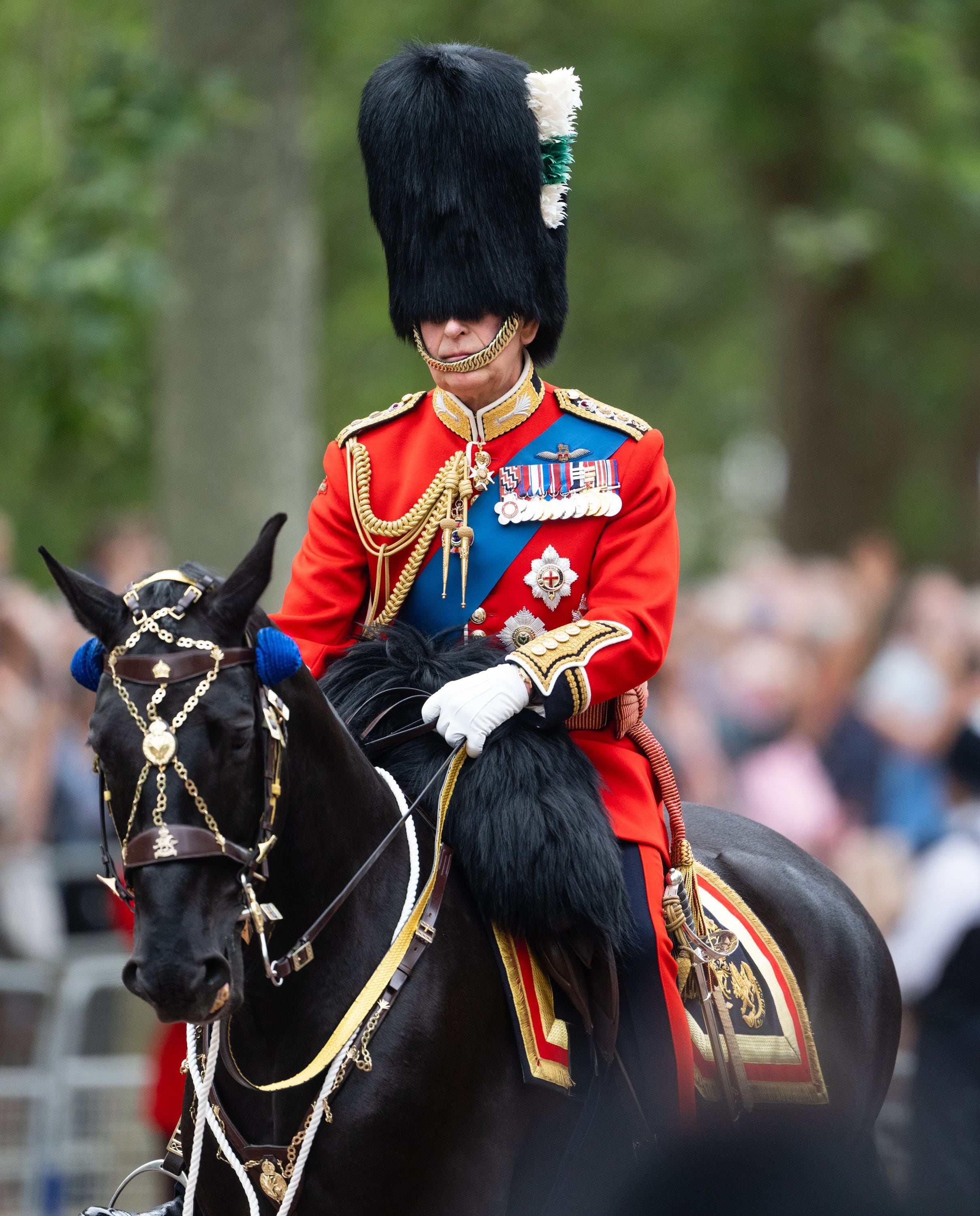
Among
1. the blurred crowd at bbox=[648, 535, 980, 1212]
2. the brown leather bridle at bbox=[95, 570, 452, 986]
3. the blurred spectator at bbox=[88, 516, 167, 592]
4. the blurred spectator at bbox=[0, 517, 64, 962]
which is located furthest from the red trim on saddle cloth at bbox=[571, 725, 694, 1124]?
the blurred spectator at bbox=[88, 516, 167, 592]

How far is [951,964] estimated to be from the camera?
594 cm

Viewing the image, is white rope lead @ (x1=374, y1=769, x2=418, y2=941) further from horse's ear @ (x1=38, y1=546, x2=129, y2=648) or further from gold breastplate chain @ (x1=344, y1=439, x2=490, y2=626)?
horse's ear @ (x1=38, y1=546, x2=129, y2=648)

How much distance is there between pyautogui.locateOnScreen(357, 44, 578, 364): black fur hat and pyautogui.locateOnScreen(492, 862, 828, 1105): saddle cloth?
53.8 inches

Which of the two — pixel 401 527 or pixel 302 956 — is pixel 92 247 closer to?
pixel 401 527

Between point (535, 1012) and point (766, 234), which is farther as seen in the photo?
point (766, 234)

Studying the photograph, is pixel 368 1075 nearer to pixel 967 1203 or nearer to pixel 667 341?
pixel 967 1203

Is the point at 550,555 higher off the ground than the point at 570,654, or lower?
higher

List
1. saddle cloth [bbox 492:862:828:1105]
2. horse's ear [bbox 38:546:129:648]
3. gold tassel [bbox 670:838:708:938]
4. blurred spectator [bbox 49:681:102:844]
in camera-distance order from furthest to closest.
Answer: blurred spectator [bbox 49:681:102:844] → gold tassel [bbox 670:838:708:938] → saddle cloth [bbox 492:862:828:1105] → horse's ear [bbox 38:546:129:648]

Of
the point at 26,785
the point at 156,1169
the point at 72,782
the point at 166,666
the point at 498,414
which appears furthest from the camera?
the point at 72,782

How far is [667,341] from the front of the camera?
18.4m

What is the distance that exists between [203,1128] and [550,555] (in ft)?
4.52

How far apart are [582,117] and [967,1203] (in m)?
12.8

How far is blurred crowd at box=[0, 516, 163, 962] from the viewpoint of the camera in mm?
Answer: 7555

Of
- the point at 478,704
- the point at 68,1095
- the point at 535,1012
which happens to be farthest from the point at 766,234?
the point at 535,1012
